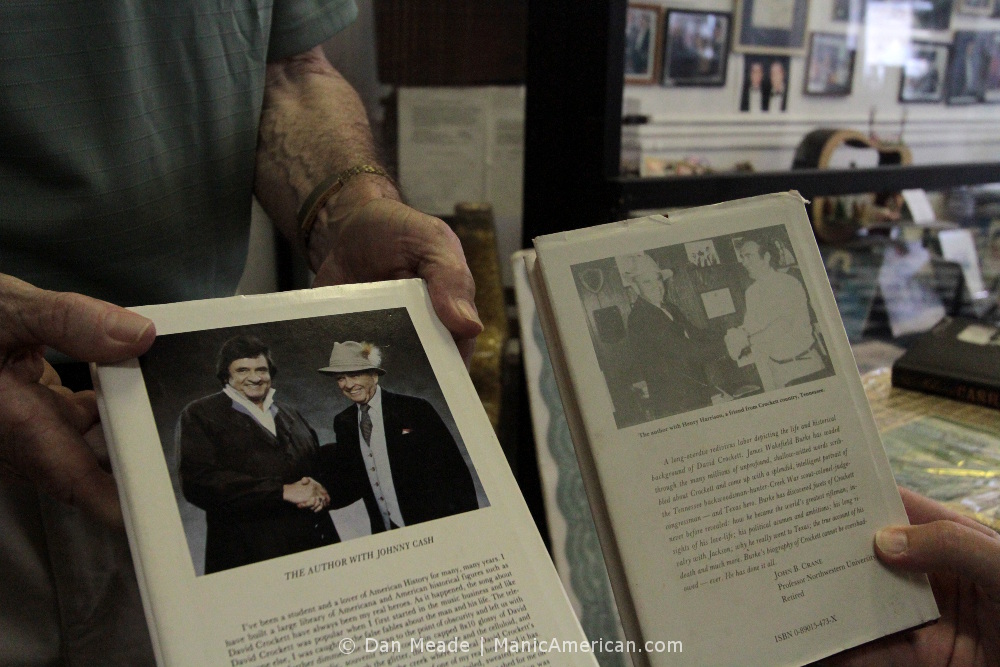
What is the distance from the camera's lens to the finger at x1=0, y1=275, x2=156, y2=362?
1.64 ft

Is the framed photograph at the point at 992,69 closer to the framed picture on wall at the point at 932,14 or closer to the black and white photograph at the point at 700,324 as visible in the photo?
the framed picture on wall at the point at 932,14

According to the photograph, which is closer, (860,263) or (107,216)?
(107,216)

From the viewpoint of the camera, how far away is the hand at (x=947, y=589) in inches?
23.9

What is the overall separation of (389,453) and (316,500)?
2.5 inches

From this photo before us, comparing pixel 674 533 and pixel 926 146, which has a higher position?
pixel 926 146

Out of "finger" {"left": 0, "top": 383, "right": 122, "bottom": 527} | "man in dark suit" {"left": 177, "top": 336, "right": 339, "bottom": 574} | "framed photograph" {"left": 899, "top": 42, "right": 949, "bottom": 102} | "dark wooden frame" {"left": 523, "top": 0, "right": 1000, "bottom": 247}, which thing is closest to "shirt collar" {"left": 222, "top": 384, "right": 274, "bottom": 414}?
"man in dark suit" {"left": 177, "top": 336, "right": 339, "bottom": 574}

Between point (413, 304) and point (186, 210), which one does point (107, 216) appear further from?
point (413, 304)

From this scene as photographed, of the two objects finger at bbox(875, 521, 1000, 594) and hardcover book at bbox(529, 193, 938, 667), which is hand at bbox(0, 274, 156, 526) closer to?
hardcover book at bbox(529, 193, 938, 667)

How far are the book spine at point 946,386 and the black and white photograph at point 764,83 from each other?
570 mm

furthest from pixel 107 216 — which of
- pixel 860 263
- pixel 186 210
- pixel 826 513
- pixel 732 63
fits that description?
pixel 860 263

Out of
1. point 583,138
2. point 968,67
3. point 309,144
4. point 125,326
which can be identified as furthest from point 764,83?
point 125,326

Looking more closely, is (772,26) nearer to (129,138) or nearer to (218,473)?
(129,138)

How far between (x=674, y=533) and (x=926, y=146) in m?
1.43

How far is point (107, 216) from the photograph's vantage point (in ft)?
2.57
